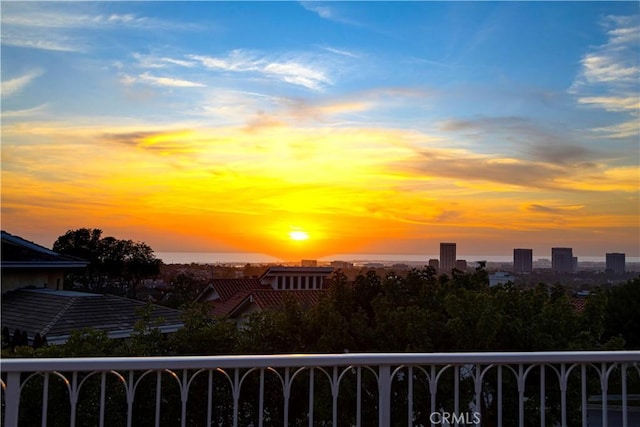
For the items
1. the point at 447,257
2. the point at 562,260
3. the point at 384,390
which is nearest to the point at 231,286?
the point at 447,257

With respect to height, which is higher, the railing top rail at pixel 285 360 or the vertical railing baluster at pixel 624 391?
the railing top rail at pixel 285 360

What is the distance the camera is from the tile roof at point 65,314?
6.98 metres

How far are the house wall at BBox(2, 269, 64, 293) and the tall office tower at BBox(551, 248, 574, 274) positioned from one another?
27.5 ft

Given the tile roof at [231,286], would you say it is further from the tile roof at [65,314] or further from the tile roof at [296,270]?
the tile roof at [65,314]

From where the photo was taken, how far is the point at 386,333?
6387 millimetres

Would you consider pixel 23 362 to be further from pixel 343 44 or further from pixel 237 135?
pixel 237 135

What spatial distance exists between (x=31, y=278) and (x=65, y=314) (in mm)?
1691

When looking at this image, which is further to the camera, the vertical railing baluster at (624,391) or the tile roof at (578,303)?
the tile roof at (578,303)

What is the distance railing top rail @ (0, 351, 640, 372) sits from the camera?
2.00 metres

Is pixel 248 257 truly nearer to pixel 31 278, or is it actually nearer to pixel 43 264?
pixel 43 264

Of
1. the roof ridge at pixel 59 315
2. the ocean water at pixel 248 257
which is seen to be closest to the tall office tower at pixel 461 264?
the ocean water at pixel 248 257

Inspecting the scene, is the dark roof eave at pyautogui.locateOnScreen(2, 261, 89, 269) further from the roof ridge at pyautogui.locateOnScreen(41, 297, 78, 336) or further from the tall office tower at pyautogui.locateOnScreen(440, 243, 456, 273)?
the tall office tower at pyautogui.locateOnScreen(440, 243, 456, 273)

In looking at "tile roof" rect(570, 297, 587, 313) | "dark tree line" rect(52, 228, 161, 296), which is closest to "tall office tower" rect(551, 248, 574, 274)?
"tile roof" rect(570, 297, 587, 313)

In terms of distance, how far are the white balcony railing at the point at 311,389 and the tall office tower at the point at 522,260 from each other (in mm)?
2599
